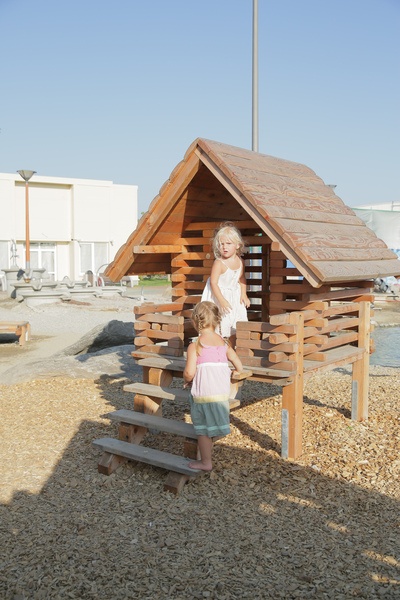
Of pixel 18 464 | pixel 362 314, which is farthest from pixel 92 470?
pixel 362 314

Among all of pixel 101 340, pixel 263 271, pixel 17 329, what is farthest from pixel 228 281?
pixel 17 329

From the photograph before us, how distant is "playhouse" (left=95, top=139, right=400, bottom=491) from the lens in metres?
5.47

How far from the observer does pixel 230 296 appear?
6172mm

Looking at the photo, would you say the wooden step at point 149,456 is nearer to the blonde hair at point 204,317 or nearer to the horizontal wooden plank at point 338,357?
the blonde hair at point 204,317

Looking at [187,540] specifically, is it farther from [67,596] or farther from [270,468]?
[270,468]

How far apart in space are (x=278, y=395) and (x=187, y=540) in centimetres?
416

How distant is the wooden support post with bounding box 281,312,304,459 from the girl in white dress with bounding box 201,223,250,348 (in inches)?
31.2

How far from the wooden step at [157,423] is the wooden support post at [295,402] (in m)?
0.89

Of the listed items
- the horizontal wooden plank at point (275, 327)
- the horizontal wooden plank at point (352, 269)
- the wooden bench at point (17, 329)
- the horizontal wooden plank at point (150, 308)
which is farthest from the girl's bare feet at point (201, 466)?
the wooden bench at point (17, 329)

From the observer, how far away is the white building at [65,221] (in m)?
36.6

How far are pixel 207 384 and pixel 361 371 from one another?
2.63m

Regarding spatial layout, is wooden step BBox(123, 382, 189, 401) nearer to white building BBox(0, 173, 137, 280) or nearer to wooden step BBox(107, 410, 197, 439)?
wooden step BBox(107, 410, 197, 439)

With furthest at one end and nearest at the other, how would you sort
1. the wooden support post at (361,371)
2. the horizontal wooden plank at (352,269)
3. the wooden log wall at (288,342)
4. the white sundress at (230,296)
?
1. the wooden support post at (361,371)
2. the white sundress at (230,296)
3. the wooden log wall at (288,342)
4. the horizontal wooden plank at (352,269)

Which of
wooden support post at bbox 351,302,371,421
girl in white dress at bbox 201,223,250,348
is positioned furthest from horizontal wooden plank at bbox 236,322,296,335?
wooden support post at bbox 351,302,371,421
